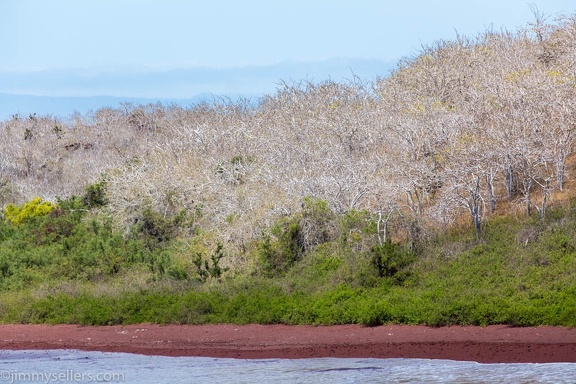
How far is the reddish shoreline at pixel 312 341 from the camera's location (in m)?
15.7

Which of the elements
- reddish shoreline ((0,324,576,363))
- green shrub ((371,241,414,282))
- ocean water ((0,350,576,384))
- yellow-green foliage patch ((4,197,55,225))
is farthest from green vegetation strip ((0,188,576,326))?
yellow-green foliage patch ((4,197,55,225))

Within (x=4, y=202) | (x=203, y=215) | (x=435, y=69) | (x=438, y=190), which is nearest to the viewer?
(x=438, y=190)

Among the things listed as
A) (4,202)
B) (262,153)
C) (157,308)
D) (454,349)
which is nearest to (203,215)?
(262,153)

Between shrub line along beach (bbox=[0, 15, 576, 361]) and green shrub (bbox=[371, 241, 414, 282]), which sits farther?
green shrub (bbox=[371, 241, 414, 282])

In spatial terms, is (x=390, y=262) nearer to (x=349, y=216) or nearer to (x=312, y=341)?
(x=349, y=216)

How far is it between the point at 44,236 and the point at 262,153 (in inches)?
310

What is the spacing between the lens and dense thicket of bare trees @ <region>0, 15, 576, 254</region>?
907 inches

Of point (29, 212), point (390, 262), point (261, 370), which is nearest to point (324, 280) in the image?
point (390, 262)

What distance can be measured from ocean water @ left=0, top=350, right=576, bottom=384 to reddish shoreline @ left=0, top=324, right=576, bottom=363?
0.46 m

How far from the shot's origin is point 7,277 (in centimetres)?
2625

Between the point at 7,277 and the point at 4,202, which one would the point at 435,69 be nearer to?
the point at 7,277

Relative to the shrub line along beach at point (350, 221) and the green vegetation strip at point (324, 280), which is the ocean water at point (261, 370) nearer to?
the shrub line along beach at point (350, 221)

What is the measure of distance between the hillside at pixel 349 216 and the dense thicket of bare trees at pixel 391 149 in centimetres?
8

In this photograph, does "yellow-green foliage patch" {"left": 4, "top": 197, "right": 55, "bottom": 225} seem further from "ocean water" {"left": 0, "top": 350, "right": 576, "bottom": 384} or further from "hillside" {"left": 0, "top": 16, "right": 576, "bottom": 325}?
"ocean water" {"left": 0, "top": 350, "right": 576, "bottom": 384}
